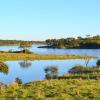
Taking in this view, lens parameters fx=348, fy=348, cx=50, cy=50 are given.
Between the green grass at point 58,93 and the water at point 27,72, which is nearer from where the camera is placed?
the green grass at point 58,93

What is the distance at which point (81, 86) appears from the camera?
22625mm

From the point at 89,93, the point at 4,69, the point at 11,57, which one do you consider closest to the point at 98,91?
the point at 89,93

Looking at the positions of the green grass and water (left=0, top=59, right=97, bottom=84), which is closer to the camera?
the green grass

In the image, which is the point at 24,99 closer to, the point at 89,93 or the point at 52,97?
the point at 52,97

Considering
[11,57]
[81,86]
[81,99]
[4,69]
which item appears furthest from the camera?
[11,57]

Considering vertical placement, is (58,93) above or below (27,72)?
above

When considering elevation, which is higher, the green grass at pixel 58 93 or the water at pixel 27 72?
the green grass at pixel 58 93

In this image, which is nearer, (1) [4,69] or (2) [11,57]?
(1) [4,69]

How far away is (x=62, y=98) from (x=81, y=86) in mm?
4445

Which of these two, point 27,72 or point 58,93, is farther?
point 27,72

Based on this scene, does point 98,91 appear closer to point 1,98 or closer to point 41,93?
point 41,93

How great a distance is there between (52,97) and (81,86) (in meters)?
4.15

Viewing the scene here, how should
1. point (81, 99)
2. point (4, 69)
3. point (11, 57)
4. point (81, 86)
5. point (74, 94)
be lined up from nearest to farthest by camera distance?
point (81, 99)
point (74, 94)
point (81, 86)
point (4, 69)
point (11, 57)

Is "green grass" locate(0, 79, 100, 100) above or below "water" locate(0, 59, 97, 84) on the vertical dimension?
above
